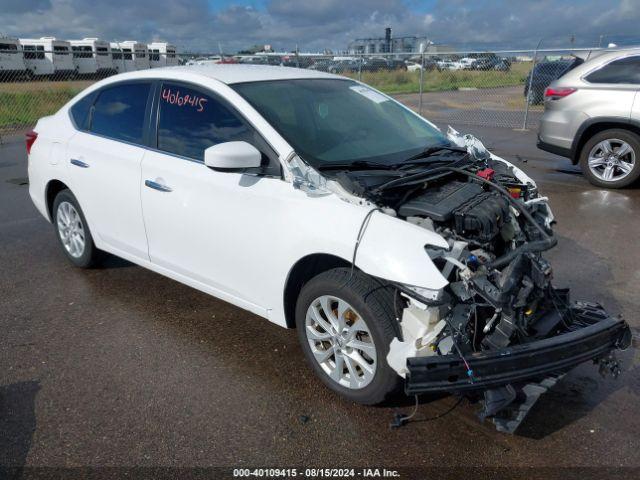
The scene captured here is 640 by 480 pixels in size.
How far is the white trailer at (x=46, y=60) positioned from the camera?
29.9 meters

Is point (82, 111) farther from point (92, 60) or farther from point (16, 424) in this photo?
point (92, 60)

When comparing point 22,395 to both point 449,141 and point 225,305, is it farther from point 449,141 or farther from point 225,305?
point 449,141

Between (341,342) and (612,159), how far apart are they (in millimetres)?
6238

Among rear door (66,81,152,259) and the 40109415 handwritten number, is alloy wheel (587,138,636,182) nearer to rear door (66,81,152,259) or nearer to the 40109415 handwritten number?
the 40109415 handwritten number

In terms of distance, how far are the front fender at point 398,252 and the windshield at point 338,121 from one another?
76 cm

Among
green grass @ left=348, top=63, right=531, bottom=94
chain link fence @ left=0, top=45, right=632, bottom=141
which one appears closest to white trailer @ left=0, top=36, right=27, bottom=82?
chain link fence @ left=0, top=45, right=632, bottom=141

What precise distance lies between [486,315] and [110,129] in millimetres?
3247

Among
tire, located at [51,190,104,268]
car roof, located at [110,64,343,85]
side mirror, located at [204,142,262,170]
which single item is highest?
car roof, located at [110,64,343,85]

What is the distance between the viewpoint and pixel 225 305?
4.43 meters

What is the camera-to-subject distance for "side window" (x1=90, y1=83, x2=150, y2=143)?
425 centimetres

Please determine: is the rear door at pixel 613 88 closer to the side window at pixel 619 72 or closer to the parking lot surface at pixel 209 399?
the side window at pixel 619 72

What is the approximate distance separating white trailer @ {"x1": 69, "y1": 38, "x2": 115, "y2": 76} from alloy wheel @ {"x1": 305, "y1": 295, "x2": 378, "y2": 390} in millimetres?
33671

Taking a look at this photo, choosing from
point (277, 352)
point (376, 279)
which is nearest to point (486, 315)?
point (376, 279)

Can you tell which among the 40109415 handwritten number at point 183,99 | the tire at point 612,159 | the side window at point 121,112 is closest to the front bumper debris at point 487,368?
the 40109415 handwritten number at point 183,99
